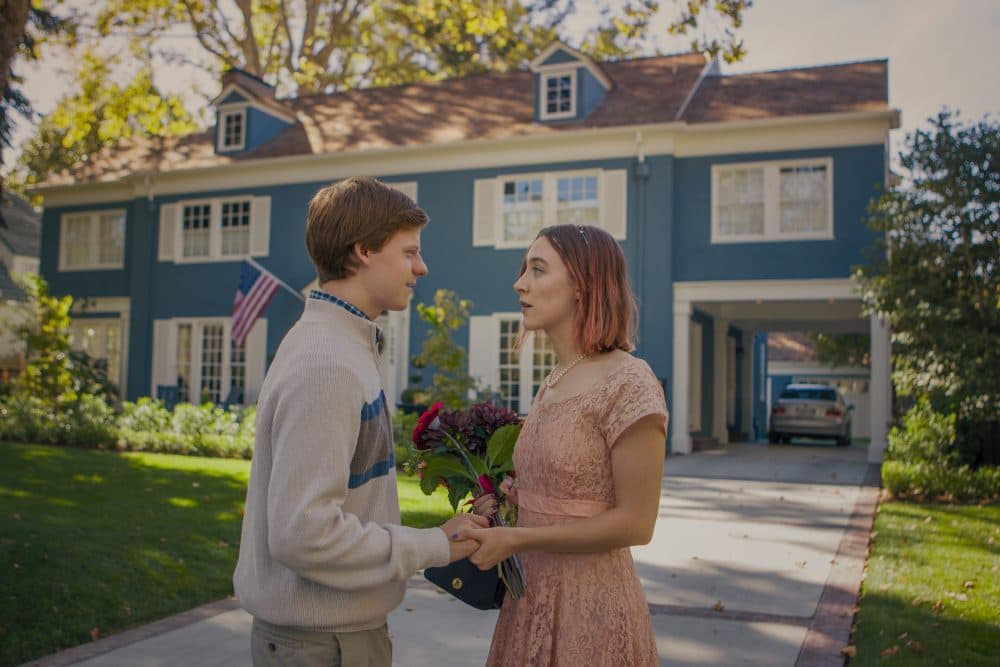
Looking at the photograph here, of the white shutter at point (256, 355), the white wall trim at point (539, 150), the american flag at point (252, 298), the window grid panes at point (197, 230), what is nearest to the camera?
the white wall trim at point (539, 150)

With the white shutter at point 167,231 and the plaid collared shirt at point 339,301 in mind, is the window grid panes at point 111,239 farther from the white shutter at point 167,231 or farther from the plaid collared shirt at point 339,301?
the plaid collared shirt at point 339,301

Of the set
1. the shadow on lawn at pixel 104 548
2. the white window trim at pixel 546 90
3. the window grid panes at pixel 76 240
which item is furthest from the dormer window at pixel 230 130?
the shadow on lawn at pixel 104 548

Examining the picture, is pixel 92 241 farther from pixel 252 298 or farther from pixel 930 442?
pixel 930 442

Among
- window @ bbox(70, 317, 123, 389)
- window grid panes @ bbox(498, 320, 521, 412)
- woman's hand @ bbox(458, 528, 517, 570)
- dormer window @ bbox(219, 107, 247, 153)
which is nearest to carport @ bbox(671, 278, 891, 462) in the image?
window grid panes @ bbox(498, 320, 521, 412)

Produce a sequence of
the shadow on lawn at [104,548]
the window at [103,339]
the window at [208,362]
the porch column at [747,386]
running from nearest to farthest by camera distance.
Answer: the shadow on lawn at [104,548], the window at [208,362], the window at [103,339], the porch column at [747,386]

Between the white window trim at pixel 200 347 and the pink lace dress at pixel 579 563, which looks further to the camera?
the white window trim at pixel 200 347

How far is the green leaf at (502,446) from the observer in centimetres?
260

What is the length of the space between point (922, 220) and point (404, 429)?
7881mm

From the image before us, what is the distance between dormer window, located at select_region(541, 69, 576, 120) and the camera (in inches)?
727

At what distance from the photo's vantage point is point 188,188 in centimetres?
2173

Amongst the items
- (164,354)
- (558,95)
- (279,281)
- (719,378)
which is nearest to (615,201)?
(558,95)

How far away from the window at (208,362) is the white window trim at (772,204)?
10.3 meters

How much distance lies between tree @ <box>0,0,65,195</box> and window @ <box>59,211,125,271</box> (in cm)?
1025

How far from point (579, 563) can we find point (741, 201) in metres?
15.6
